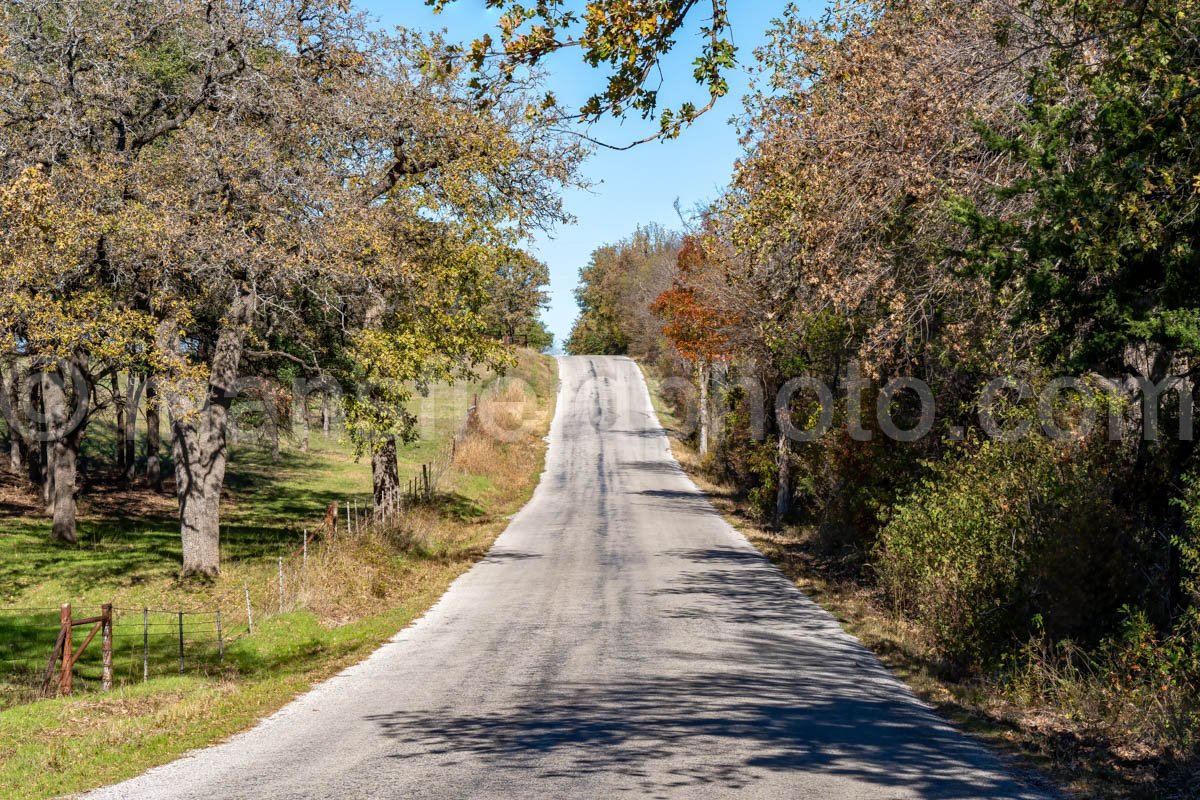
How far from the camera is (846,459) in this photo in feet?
67.8

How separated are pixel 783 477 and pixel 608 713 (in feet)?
66.8

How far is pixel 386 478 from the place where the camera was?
25.0 m

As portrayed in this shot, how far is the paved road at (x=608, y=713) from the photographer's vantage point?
24.2 ft

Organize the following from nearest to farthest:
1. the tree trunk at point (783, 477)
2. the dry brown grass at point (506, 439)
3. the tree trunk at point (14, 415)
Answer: the tree trunk at point (14, 415), the tree trunk at point (783, 477), the dry brown grass at point (506, 439)

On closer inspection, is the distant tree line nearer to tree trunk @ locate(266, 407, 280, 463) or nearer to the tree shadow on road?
the tree shadow on road

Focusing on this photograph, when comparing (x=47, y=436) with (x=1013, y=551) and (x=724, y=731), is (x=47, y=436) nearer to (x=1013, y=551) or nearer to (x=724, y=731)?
(x=724, y=731)

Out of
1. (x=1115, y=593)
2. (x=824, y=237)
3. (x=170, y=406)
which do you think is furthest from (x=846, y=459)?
(x=170, y=406)

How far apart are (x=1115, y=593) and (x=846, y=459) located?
31.4 feet

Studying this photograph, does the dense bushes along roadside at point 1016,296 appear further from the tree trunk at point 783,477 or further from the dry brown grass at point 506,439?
the dry brown grass at point 506,439

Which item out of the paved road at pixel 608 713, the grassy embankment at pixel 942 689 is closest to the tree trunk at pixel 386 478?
the paved road at pixel 608 713

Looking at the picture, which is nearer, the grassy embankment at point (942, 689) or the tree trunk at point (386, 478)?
the grassy embankment at point (942, 689)

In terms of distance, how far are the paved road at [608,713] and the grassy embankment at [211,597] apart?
2.69ft

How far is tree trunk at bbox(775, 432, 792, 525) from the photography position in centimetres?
2902

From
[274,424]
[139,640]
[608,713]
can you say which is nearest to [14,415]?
[274,424]
